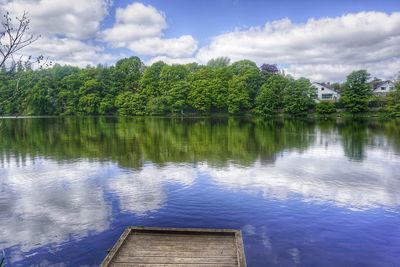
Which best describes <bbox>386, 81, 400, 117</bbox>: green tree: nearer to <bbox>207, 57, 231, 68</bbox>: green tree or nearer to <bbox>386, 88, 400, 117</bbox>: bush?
<bbox>386, 88, 400, 117</bbox>: bush

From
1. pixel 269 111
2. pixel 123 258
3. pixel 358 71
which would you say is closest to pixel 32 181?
pixel 123 258

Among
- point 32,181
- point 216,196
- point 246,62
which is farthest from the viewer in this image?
point 246,62

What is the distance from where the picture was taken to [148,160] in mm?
19469

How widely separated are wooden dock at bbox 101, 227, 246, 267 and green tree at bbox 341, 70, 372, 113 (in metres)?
60.1

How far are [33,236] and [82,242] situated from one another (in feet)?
5.08

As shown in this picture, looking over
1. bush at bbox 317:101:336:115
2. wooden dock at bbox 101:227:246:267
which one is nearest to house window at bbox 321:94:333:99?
bush at bbox 317:101:336:115

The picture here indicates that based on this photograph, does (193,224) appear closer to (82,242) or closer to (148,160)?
(82,242)

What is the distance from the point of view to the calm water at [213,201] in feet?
27.6

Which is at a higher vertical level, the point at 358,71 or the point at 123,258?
Answer: the point at 358,71

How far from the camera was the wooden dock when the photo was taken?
682 cm

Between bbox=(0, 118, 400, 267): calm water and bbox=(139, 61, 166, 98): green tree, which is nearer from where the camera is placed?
bbox=(0, 118, 400, 267): calm water

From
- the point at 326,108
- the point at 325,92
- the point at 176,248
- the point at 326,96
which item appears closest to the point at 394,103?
the point at 326,108

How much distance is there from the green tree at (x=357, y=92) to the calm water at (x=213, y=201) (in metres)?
41.9

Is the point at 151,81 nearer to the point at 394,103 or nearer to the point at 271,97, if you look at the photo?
the point at 271,97
